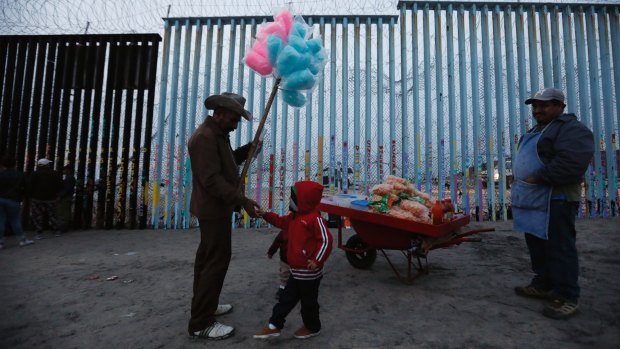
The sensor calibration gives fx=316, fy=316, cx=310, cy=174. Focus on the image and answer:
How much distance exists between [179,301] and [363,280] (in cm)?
194

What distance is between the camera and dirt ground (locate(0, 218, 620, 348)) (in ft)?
7.67

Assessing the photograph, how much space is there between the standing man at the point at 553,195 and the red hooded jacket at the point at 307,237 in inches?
75.2

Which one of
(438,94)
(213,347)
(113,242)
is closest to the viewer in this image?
(213,347)

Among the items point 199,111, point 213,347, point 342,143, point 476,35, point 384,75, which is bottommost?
point 213,347

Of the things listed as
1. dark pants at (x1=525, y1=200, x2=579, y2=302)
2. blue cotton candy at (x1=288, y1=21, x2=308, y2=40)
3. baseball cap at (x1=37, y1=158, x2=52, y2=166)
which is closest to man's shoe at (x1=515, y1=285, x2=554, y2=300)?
dark pants at (x1=525, y1=200, x2=579, y2=302)

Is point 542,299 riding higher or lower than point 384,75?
lower

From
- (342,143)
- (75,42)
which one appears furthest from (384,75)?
(75,42)

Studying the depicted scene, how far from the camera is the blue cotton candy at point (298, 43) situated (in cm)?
268

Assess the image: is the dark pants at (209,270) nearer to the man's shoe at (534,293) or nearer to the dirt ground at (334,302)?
the dirt ground at (334,302)

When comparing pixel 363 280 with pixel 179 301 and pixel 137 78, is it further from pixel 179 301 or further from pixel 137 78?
pixel 137 78

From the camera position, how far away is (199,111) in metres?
6.81

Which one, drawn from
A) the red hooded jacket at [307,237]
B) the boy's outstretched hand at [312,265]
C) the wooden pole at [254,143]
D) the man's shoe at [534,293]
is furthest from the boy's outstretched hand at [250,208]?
the man's shoe at [534,293]

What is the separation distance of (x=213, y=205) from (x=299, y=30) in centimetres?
167

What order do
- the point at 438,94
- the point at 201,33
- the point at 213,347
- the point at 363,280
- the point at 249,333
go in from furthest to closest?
the point at 201,33, the point at 438,94, the point at 363,280, the point at 249,333, the point at 213,347
